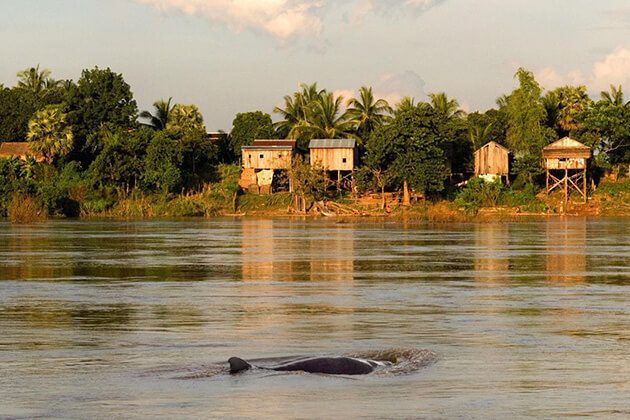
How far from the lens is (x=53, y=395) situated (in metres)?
12.4

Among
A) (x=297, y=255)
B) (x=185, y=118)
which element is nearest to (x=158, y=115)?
(x=185, y=118)

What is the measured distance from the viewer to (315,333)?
1761cm

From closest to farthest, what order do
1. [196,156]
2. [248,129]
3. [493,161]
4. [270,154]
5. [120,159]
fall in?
[120,159] < [493,161] < [270,154] < [196,156] < [248,129]

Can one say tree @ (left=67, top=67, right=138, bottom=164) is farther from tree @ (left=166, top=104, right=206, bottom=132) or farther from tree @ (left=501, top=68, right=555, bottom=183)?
tree @ (left=501, top=68, right=555, bottom=183)

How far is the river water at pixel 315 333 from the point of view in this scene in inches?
473

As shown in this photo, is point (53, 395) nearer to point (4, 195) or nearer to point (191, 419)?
point (191, 419)

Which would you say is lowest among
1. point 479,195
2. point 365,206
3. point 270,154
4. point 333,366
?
point 333,366

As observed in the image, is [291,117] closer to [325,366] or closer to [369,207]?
[369,207]

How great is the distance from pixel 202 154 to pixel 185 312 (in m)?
69.0

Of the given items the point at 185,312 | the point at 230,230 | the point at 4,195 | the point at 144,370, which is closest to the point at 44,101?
the point at 4,195

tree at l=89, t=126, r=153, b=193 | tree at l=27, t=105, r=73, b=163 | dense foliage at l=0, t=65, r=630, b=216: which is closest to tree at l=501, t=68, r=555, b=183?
dense foliage at l=0, t=65, r=630, b=216

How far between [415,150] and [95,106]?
25927 millimetres

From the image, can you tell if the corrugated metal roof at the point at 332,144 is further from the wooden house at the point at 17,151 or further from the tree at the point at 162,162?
the wooden house at the point at 17,151

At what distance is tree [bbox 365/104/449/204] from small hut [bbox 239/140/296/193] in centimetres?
817
